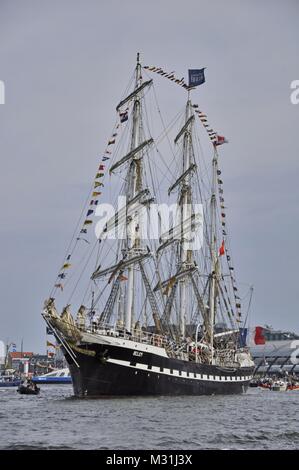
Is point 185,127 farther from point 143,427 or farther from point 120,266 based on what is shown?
point 143,427

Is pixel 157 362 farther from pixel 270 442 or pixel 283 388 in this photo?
pixel 283 388

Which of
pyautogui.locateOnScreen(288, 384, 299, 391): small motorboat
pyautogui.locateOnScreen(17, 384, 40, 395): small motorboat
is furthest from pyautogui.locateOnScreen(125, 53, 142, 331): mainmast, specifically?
pyautogui.locateOnScreen(288, 384, 299, 391): small motorboat

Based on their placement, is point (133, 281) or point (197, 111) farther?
point (197, 111)

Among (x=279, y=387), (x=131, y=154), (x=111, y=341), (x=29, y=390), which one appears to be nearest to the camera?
(x=111, y=341)

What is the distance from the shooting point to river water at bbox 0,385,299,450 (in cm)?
4297

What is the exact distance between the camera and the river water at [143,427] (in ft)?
141

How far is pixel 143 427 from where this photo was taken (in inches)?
1956

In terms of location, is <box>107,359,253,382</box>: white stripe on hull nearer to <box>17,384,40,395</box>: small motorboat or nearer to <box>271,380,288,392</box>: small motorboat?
<box>17,384,40,395</box>: small motorboat

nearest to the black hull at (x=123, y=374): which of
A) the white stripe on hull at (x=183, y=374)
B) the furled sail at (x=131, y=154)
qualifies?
the white stripe on hull at (x=183, y=374)

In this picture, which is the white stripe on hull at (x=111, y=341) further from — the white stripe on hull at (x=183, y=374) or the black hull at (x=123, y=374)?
the white stripe on hull at (x=183, y=374)

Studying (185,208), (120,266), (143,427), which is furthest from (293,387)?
(143,427)

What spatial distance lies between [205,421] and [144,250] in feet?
118
